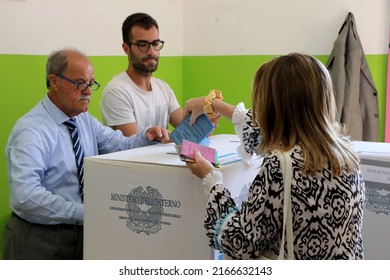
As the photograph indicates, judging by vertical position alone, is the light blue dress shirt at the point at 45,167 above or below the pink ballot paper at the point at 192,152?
below

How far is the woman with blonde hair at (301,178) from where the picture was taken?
1.31 metres

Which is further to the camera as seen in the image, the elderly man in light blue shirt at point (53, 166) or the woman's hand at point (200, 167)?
the elderly man in light blue shirt at point (53, 166)

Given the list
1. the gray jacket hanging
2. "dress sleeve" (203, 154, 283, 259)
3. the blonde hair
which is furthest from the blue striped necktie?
the gray jacket hanging

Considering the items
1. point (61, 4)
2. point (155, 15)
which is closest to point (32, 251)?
point (61, 4)

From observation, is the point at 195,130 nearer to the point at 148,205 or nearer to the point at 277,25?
the point at 148,205

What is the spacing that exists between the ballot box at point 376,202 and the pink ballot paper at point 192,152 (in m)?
0.53

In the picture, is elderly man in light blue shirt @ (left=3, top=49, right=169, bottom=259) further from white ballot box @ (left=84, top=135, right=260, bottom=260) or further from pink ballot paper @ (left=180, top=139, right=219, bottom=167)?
pink ballot paper @ (left=180, top=139, right=219, bottom=167)

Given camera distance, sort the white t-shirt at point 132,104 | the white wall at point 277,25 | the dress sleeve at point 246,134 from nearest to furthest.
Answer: the dress sleeve at point 246,134 < the white t-shirt at point 132,104 < the white wall at point 277,25

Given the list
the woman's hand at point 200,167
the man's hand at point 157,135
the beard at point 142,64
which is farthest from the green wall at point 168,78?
the woman's hand at point 200,167

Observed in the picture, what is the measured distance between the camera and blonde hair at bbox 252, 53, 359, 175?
1.34 m

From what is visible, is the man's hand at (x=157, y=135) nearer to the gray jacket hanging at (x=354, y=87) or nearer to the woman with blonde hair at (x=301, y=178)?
the woman with blonde hair at (x=301, y=178)

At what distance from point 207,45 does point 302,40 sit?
76 centimetres

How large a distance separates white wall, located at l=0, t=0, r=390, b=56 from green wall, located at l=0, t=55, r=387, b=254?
6 cm
